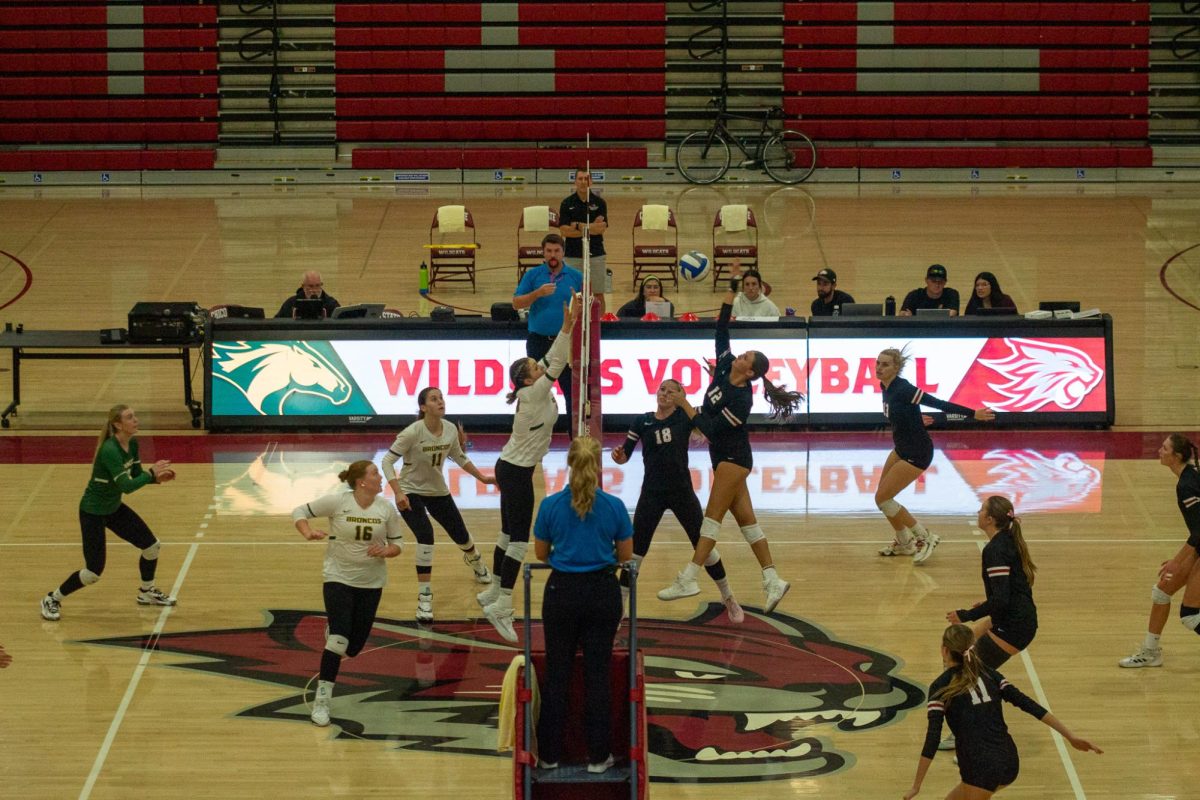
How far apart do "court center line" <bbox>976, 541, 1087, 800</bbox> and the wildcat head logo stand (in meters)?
7.80

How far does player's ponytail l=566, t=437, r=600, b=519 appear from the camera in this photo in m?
7.78

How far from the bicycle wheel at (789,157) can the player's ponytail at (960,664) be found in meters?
20.3

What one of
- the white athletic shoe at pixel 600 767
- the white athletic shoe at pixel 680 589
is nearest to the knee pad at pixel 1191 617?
the white athletic shoe at pixel 680 589

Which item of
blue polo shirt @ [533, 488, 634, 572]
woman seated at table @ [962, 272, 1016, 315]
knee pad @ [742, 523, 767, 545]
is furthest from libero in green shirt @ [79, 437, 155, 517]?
woman seated at table @ [962, 272, 1016, 315]

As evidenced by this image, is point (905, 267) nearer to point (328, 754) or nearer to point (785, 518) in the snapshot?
point (785, 518)

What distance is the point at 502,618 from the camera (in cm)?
1066

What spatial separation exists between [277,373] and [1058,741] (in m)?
8.97

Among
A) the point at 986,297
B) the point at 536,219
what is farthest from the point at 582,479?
the point at 536,219

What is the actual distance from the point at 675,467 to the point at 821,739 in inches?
93.5

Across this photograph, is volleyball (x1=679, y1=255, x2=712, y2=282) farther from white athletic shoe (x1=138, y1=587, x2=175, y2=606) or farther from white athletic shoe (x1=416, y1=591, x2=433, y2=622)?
white athletic shoe (x1=138, y1=587, x2=175, y2=606)

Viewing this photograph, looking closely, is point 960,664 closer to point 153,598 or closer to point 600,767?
point 600,767

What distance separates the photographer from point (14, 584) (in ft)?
37.6

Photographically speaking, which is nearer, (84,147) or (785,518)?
(785,518)

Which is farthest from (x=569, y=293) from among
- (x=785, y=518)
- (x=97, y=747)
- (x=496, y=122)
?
(x=496, y=122)
